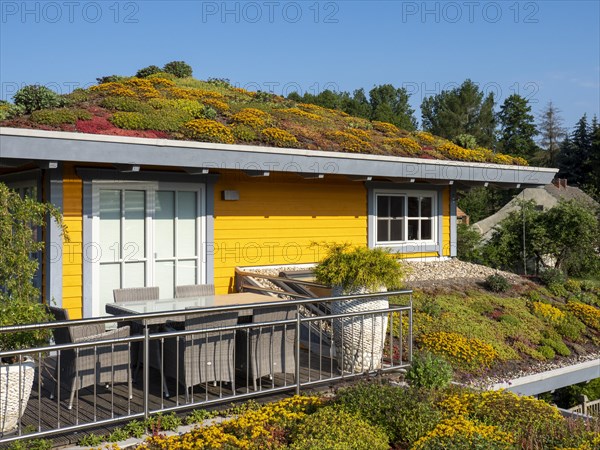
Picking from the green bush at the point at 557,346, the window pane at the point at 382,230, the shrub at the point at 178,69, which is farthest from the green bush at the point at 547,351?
the shrub at the point at 178,69

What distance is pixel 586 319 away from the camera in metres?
12.3

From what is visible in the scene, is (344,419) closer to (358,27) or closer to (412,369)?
(412,369)

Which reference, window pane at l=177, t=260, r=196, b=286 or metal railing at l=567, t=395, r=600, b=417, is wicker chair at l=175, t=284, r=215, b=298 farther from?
metal railing at l=567, t=395, r=600, b=417

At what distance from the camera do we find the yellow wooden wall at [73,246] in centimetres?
960

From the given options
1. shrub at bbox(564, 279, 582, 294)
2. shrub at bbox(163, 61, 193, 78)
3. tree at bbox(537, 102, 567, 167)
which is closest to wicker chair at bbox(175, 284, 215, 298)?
shrub at bbox(564, 279, 582, 294)

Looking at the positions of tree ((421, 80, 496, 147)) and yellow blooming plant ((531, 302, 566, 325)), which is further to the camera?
tree ((421, 80, 496, 147))

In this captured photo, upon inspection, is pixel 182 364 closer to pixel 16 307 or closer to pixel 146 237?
pixel 16 307

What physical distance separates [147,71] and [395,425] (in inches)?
872

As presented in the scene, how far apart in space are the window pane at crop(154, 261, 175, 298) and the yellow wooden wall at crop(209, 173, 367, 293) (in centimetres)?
89

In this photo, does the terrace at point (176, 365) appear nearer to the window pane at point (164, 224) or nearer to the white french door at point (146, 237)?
the white french door at point (146, 237)

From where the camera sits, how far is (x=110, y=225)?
10062 millimetres

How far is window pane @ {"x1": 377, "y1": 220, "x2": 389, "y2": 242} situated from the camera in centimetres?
1420

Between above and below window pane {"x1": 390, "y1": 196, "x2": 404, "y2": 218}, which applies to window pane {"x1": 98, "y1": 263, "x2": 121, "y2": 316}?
below

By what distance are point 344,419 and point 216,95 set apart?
15019 millimetres
